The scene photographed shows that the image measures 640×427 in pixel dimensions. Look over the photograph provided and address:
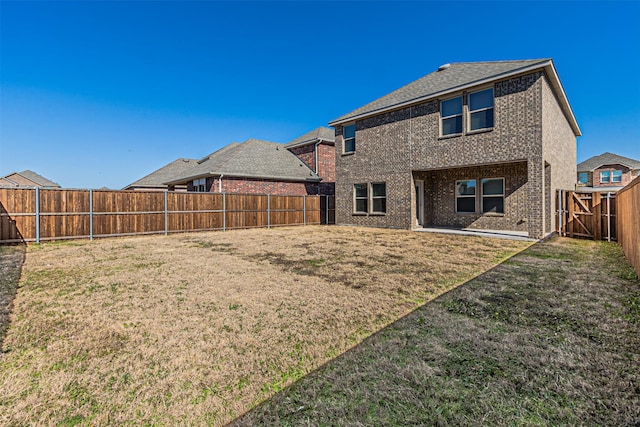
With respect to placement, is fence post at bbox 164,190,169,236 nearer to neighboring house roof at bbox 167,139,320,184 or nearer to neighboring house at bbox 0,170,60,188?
neighboring house roof at bbox 167,139,320,184

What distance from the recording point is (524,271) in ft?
18.7

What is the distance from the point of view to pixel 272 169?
19.5 meters

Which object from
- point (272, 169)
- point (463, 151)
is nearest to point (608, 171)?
point (463, 151)

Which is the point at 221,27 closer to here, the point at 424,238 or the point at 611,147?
the point at 424,238

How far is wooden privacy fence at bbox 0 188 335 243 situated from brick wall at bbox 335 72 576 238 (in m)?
4.60

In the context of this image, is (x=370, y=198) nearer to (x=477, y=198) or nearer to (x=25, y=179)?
(x=477, y=198)

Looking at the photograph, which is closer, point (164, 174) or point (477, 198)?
point (477, 198)

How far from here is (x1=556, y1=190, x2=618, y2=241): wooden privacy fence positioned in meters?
9.48

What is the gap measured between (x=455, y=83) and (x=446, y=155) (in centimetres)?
300

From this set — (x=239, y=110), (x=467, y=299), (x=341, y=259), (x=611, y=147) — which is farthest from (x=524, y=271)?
(x=611, y=147)

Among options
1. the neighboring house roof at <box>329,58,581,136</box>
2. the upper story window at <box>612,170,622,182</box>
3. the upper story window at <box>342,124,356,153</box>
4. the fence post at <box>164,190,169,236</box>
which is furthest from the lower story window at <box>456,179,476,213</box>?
the upper story window at <box>612,170,622,182</box>

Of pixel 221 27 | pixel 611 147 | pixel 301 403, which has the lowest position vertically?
pixel 301 403

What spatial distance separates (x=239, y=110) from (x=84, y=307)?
25043 mm

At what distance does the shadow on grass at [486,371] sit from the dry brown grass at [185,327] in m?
0.29
